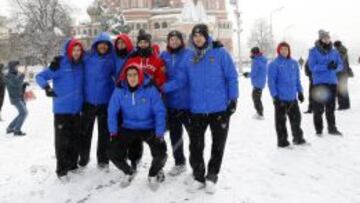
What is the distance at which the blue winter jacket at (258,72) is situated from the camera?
49.4 ft

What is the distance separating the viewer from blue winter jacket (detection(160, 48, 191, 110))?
729cm

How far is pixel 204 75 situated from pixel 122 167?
5.74ft

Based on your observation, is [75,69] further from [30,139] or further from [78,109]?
[30,139]

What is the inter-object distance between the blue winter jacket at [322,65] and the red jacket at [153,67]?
470 cm

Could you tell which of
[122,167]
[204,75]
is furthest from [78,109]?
[204,75]

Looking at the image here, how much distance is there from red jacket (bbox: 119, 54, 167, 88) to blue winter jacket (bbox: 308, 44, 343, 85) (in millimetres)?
4697

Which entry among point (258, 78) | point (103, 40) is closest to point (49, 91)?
point (103, 40)

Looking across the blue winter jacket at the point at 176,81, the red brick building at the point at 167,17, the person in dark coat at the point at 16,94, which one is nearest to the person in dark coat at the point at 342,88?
the person in dark coat at the point at 16,94

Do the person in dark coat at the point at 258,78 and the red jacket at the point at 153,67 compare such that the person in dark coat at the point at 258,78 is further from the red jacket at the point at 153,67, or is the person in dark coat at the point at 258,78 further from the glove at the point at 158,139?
the glove at the point at 158,139

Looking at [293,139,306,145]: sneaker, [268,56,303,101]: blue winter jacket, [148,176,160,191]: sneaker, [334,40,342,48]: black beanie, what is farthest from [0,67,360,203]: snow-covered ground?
[334,40,342,48]: black beanie

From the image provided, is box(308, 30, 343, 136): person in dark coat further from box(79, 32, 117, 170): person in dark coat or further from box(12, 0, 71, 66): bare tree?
box(12, 0, 71, 66): bare tree

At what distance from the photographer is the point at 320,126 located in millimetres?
11297

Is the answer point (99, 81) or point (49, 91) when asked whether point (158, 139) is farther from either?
point (49, 91)

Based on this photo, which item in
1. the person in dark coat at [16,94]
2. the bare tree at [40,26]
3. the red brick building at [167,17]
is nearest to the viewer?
the person in dark coat at [16,94]
